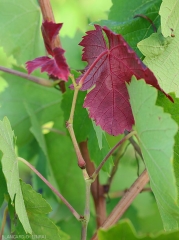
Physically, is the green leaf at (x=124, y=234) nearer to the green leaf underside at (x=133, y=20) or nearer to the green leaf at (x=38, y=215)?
the green leaf at (x=38, y=215)

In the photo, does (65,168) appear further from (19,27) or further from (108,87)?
(108,87)

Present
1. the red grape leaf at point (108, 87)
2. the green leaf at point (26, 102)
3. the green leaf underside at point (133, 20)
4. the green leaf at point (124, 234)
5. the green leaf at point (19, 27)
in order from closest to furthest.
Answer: the green leaf at point (124, 234), the red grape leaf at point (108, 87), the green leaf underside at point (133, 20), the green leaf at point (19, 27), the green leaf at point (26, 102)

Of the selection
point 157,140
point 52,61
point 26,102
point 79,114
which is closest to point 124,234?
point 157,140

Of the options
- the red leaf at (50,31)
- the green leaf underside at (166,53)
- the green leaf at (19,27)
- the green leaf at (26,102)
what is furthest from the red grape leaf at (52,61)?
the green leaf at (26,102)

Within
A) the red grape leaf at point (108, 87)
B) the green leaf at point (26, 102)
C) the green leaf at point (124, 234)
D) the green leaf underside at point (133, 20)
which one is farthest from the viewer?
the green leaf at point (26, 102)

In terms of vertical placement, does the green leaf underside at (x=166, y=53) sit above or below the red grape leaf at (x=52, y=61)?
below

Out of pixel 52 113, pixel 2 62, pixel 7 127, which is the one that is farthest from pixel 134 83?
pixel 2 62

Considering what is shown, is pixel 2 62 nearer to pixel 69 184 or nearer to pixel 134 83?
pixel 69 184
